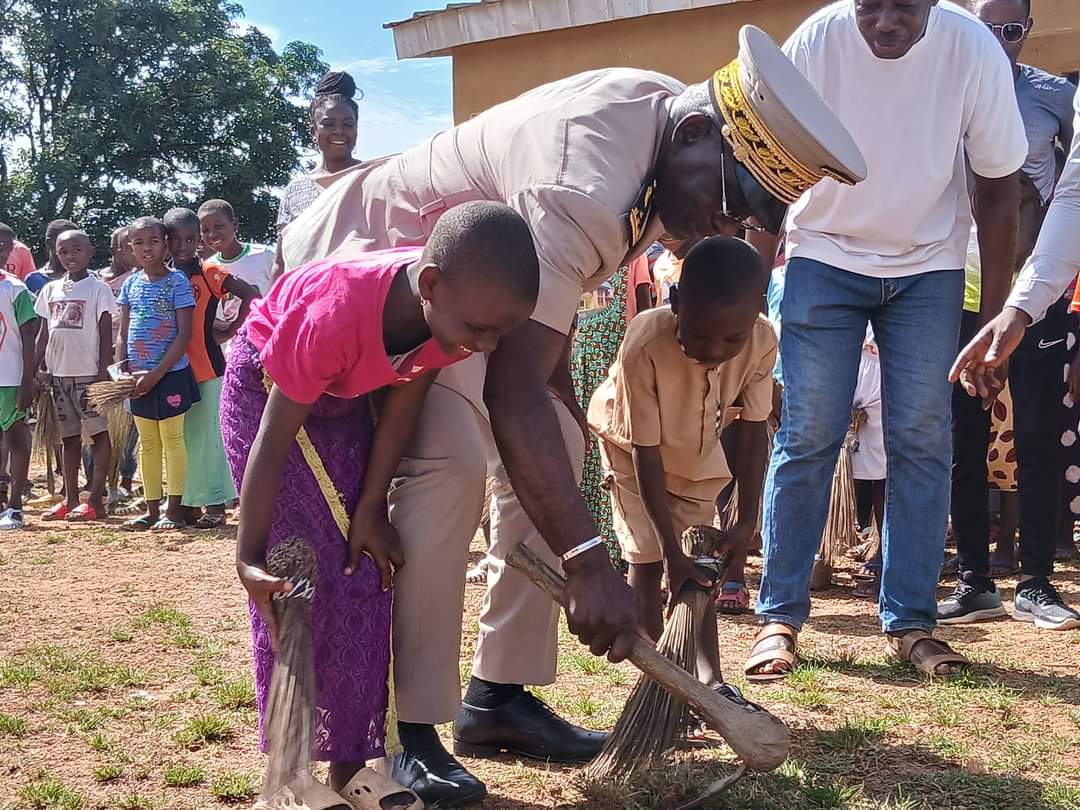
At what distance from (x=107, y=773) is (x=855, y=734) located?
189cm

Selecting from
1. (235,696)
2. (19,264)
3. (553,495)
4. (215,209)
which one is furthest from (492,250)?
(19,264)

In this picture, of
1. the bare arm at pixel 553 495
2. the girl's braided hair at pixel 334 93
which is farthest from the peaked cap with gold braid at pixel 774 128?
the girl's braided hair at pixel 334 93

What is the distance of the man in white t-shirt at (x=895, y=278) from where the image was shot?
365 cm

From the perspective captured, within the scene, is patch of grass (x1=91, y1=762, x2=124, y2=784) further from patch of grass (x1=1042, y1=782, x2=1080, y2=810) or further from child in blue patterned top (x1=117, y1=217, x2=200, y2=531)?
child in blue patterned top (x1=117, y1=217, x2=200, y2=531)

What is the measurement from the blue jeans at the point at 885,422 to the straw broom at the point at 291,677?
5.98 feet

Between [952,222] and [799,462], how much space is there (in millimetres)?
915

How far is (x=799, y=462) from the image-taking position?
12.4ft

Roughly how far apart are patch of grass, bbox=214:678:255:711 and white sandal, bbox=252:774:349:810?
1225 mm

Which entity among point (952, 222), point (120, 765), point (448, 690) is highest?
point (952, 222)

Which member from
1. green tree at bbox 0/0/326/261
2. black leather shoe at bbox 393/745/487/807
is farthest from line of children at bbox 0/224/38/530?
green tree at bbox 0/0/326/261

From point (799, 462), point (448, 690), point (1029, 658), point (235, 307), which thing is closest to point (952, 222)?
point (799, 462)

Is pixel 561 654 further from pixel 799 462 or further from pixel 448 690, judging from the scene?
pixel 448 690

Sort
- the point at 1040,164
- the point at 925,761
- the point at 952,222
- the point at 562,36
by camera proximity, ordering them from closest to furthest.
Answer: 1. the point at 925,761
2. the point at 952,222
3. the point at 1040,164
4. the point at 562,36

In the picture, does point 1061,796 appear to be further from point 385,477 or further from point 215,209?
point 215,209
